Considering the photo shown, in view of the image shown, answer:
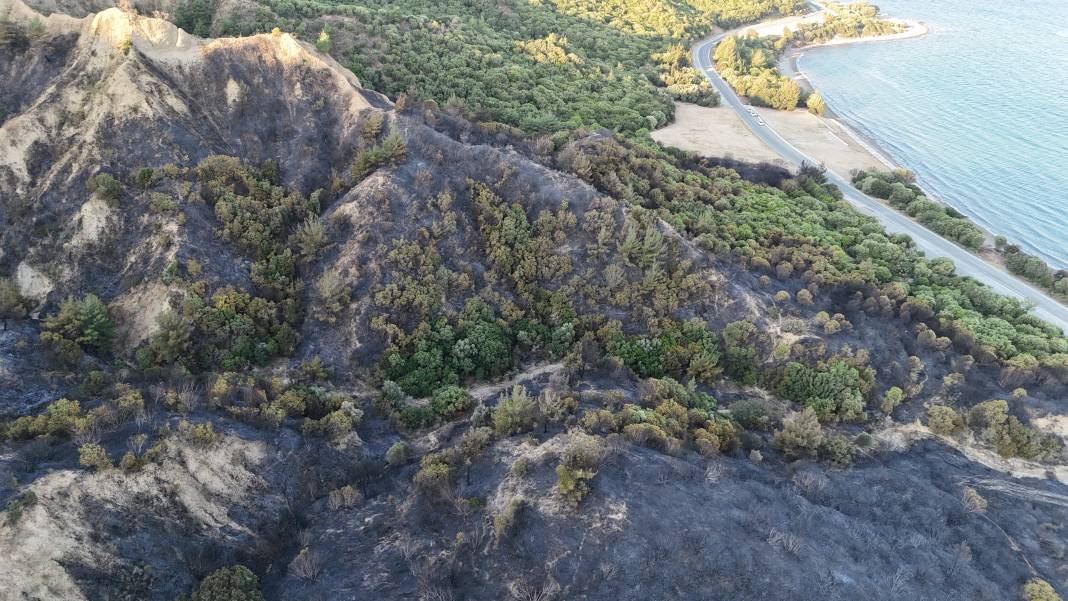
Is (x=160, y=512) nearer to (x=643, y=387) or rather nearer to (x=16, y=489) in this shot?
(x=16, y=489)

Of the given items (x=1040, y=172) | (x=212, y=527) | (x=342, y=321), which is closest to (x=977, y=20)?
(x=1040, y=172)

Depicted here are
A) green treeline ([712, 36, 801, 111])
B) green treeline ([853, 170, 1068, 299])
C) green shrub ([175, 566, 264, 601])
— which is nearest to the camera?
green shrub ([175, 566, 264, 601])

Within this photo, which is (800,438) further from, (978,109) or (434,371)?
(978,109)

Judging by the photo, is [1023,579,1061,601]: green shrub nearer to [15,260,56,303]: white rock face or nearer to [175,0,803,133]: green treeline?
[175,0,803,133]: green treeline

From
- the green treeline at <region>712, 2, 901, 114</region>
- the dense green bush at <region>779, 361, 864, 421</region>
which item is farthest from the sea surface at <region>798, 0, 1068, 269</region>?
the dense green bush at <region>779, 361, 864, 421</region>

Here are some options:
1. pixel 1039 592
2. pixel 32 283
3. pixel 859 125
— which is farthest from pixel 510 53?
pixel 1039 592
